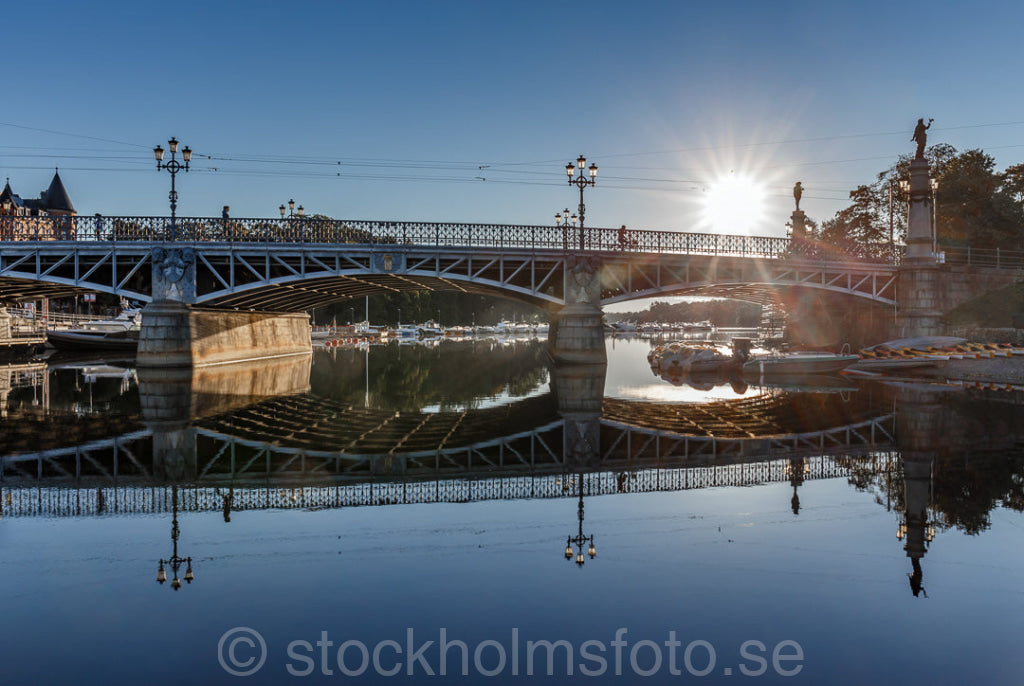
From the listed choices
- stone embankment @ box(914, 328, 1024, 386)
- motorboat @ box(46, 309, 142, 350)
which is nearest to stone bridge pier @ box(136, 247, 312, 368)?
motorboat @ box(46, 309, 142, 350)

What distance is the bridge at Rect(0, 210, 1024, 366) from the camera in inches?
1519

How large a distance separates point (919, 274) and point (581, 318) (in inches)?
999

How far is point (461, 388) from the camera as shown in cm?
3341

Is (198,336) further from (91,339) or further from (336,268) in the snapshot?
(91,339)

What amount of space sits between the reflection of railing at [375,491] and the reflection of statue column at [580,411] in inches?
67.5

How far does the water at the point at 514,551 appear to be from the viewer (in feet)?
20.3

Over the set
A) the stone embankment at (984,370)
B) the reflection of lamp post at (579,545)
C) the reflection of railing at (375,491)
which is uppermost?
the stone embankment at (984,370)

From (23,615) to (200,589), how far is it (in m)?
1.56

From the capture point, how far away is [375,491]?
1245 cm

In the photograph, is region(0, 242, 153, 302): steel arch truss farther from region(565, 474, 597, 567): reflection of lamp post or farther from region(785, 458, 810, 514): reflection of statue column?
region(565, 474, 597, 567): reflection of lamp post

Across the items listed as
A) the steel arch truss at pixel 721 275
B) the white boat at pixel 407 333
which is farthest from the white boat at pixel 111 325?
the steel arch truss at pixel 721 275

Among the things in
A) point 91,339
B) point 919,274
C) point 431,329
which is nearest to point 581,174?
point 919,274

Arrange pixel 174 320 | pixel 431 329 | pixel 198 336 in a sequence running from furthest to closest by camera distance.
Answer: pixel 431 329, pixel 198 336, pixel 174 320

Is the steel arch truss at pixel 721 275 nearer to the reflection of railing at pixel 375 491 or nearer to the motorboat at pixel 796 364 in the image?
the motorboat at pixel 796 364
